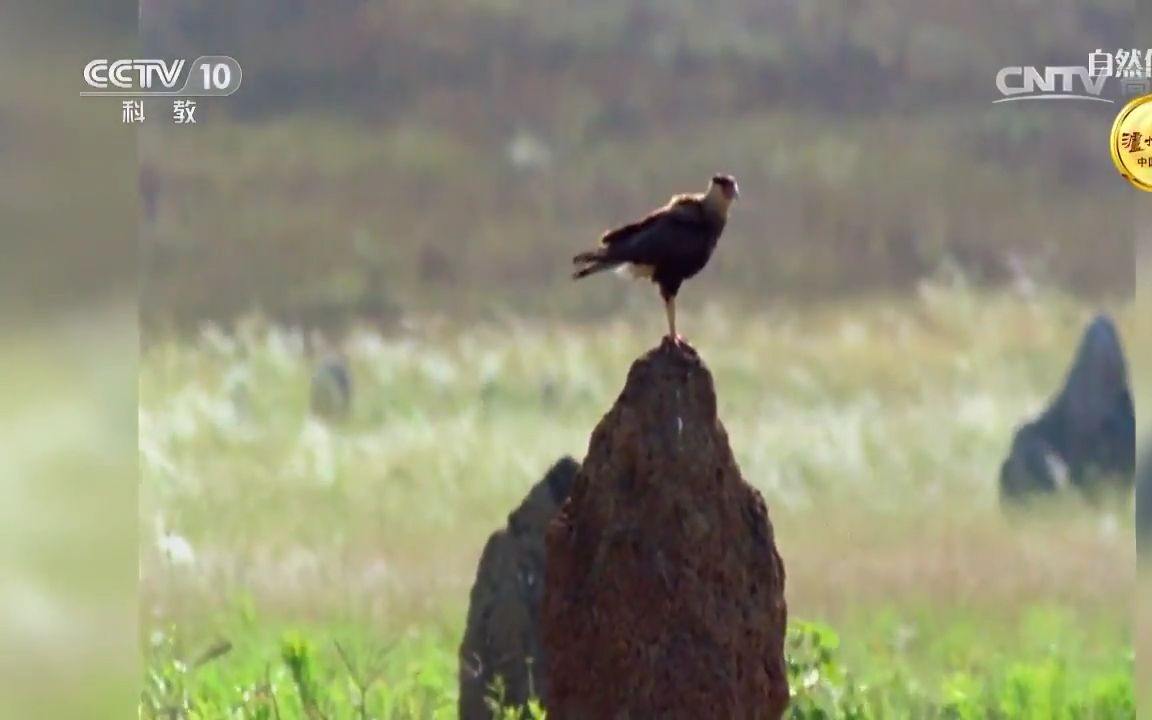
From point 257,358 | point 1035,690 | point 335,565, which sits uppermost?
point 257,358

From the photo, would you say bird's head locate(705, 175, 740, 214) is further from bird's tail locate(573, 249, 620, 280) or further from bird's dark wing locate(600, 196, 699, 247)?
bird's tail locate(573, 249, 620, 280)

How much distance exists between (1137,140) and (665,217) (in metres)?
2.04

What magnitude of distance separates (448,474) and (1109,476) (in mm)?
2494

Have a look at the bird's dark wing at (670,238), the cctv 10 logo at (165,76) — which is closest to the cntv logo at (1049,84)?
the bird's dark wing at (670,238)

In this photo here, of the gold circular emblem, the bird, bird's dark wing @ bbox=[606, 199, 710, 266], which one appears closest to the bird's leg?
the bird

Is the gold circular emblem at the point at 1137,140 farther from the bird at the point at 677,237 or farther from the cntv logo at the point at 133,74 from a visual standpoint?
the cntv logo at the point at 133,74

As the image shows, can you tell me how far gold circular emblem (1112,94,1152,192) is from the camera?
513cm

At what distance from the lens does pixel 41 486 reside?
5082 millimetres

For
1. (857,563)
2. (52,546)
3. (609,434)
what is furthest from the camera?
(857,563)

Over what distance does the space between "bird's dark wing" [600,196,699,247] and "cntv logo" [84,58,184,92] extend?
6.80 feet

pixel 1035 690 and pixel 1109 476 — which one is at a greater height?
pixel 1109 476

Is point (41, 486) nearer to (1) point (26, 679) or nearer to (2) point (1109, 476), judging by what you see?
(1) point (26, 679)

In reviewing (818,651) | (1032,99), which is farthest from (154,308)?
(1032,99)

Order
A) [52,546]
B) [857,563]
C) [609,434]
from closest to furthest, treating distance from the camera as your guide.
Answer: [609,434], [52,546], [857,563]
